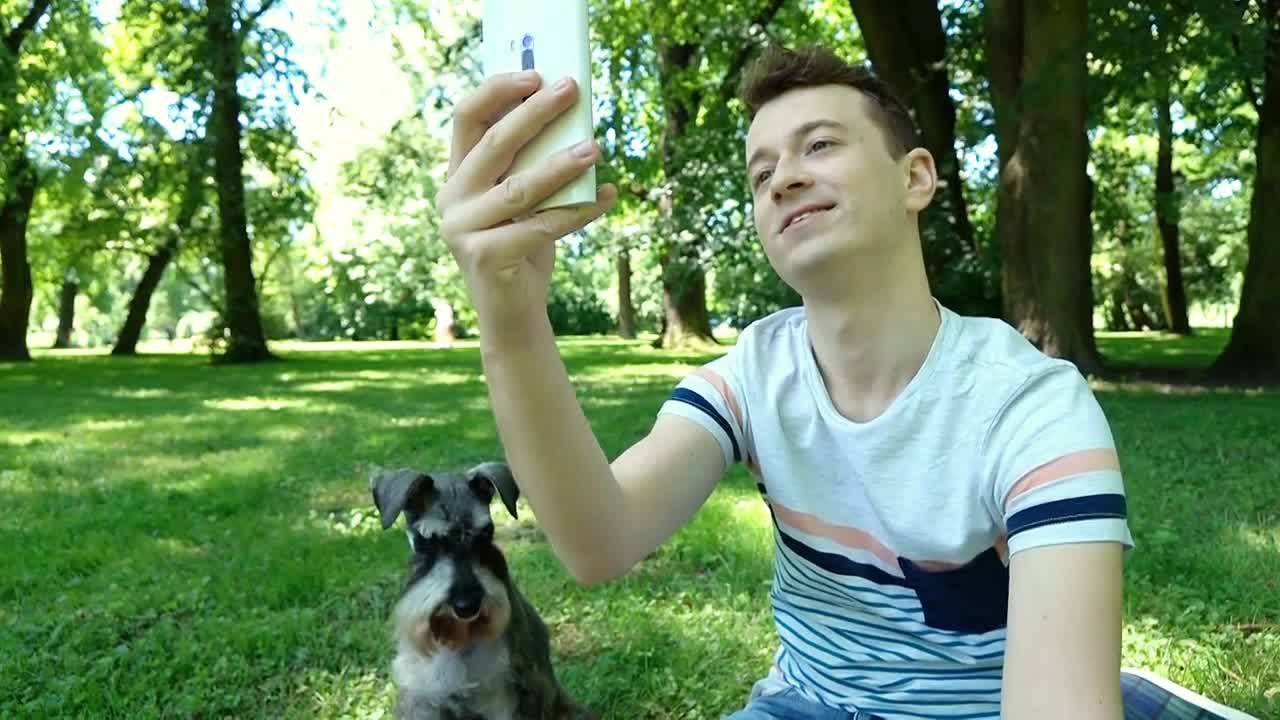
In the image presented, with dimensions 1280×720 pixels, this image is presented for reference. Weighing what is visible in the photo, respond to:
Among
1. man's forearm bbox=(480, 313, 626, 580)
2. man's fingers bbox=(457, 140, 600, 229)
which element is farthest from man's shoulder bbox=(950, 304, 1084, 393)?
man's fingers bbox=(457, 140, 600, 229)

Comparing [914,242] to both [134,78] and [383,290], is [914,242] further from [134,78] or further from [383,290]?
[383,290]

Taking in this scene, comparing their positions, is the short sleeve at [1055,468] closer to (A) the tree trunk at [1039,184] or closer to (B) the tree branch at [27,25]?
(A) the tree trunk at [1039,184]

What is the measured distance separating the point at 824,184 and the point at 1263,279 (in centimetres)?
1185

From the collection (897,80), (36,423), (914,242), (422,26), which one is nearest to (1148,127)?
(897,80)

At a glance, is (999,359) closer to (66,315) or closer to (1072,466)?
(1072,466)

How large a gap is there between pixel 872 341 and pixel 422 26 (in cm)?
1830

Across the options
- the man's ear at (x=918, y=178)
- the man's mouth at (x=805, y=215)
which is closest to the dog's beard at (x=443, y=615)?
the man's mouth at (x=805, y=215)

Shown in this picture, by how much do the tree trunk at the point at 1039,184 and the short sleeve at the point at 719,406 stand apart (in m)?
8.95

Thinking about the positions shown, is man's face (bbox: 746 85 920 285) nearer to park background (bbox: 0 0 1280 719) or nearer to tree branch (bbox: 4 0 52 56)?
park background (bbox: 0 0 1280 719)

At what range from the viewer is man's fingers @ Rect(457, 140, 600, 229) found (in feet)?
3.92

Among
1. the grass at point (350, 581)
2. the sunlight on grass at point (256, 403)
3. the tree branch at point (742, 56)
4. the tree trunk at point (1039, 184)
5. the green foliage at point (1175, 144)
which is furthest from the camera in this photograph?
the tree branch at point (742, 56)

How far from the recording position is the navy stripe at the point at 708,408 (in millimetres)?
2082

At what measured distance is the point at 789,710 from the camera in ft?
6.84

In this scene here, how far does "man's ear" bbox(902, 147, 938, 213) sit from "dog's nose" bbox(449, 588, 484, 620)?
63.1 inches
